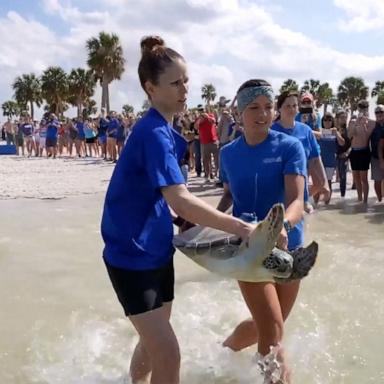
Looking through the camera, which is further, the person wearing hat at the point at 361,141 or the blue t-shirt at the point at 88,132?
the blue t-shirt at the point at 88,132

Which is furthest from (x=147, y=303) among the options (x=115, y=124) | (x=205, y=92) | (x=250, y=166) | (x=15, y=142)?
(x=205, y=92)

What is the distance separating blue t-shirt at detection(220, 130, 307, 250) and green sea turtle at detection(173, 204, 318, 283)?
53 cm

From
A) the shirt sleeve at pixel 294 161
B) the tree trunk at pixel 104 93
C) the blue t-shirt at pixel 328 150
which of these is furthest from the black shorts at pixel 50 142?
Answer: the tree trunk at pixel 104 93

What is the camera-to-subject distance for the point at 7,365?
409 cm

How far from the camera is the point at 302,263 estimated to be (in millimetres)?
2586

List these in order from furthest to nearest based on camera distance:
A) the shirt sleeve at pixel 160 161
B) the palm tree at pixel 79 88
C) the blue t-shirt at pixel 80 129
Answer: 1. the palm tree at pixel 79 88
2. the blue t-shirt at pixel 80 129
3. the shirt sleeve at pixel 160 161

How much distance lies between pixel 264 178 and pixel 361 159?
8138 millimetres

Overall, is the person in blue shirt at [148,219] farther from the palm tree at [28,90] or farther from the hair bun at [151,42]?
the palm tree at [28,90]

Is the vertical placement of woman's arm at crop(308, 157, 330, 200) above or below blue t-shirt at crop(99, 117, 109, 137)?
below

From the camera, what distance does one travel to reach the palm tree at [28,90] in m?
82.5

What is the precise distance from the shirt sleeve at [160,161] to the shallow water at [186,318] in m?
1.63

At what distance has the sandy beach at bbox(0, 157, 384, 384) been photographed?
3.96m

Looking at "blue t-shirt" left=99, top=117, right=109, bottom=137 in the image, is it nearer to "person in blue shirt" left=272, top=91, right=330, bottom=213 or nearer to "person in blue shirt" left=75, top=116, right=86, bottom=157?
"person in blue shirt" left=75, top=116, right=86, bottom=157

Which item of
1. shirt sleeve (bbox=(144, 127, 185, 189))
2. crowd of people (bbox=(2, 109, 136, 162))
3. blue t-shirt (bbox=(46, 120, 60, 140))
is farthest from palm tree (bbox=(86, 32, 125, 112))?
shirt sleeve (bbox=(144, 127, 185, 189))
